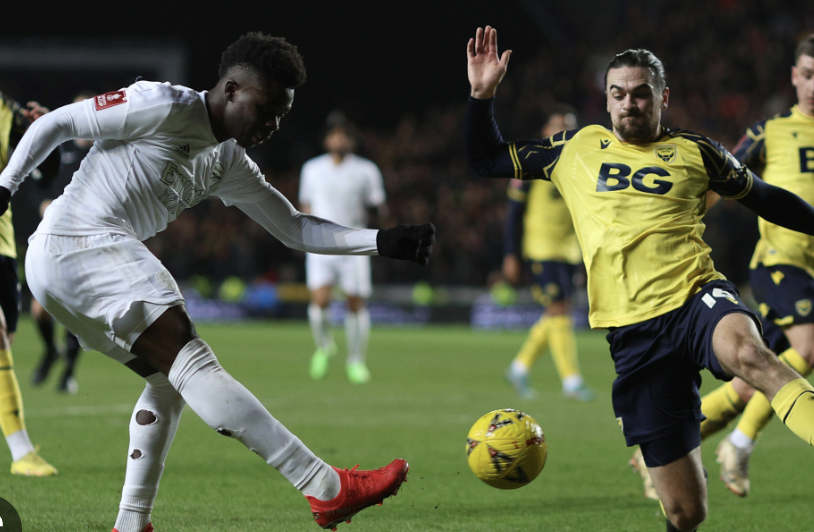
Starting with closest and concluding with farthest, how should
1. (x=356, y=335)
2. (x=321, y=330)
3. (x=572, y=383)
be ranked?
(x=572, y=383)
(x=356, y=335)
(x=321, y=330)

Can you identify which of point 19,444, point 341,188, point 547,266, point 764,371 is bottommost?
point 547,266

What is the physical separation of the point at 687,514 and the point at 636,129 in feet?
4.91

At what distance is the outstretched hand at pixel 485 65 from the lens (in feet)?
12.8

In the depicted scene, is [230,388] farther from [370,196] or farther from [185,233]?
[185,233]

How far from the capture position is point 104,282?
3.25 m

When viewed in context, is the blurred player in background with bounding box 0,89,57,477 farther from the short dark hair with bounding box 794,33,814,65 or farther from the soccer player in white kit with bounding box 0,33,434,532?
the short dark hair with bounding box 794,33,814,65

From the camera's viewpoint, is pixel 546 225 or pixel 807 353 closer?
pixel 807 353

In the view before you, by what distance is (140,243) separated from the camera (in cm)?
340

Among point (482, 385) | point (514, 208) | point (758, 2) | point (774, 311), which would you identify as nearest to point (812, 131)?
point (774, 311)

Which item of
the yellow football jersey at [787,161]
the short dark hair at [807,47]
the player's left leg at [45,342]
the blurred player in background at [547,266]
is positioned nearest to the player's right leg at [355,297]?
the blurred player in background at [547,266]

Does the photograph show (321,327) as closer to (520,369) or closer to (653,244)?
(520,369)

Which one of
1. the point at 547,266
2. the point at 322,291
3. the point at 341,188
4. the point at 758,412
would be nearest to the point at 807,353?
the point at 758,412

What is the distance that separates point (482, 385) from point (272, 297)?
11.3 m

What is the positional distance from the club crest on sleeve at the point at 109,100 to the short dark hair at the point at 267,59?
0.36 metres
